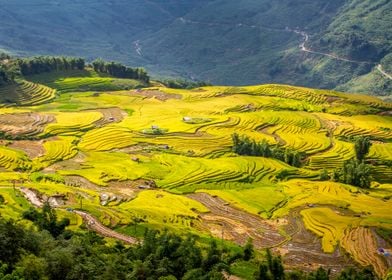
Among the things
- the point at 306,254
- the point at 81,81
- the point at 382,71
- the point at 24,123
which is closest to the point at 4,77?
the point at 81,81

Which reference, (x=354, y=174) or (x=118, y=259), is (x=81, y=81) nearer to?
(x=354, y=174)

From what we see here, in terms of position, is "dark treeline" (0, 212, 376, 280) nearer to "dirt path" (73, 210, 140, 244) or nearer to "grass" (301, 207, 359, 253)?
"dirt path" (73, 210, 140, 244)

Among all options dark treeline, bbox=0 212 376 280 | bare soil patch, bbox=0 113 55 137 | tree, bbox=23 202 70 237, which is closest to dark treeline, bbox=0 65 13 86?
bare soil patch, bbox=0 113 55 137

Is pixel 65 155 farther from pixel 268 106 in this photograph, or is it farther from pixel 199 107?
pixel 268 106

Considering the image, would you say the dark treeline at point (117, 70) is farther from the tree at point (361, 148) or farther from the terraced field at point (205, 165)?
the tree at point (361, 148)

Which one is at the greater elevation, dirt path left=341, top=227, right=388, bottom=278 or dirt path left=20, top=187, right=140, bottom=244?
dirt path left=20, top=187, right=140, bottom=244

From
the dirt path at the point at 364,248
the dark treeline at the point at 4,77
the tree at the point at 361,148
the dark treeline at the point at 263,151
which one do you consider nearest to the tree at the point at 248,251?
the dirt path at the point at 364,248
